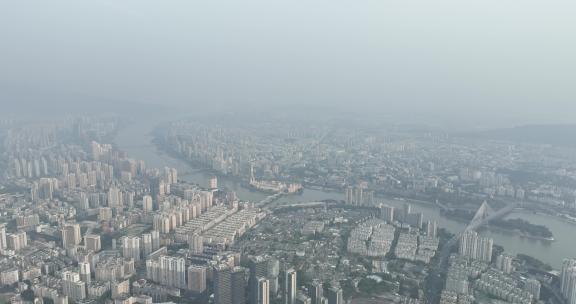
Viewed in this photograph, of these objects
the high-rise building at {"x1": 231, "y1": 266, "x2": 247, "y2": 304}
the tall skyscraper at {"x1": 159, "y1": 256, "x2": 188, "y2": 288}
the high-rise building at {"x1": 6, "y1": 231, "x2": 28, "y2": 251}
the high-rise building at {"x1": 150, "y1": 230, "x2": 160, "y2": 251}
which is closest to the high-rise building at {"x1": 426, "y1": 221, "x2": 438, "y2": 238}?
the high-rise building at {"x1": 231, "y1": 266, "x2": 247, "y2": 304}

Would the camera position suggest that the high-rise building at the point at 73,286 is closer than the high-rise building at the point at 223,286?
No

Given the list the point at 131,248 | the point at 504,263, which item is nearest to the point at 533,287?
the point at 504,263

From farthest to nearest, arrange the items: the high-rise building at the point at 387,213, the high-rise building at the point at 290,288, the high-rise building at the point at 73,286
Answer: the high-rise building at the point at 387,213 → the high-rise building at the point at 73,286 → the high-rise building at the point at 290,288

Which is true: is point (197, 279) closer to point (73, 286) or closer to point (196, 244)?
point (196, 244)

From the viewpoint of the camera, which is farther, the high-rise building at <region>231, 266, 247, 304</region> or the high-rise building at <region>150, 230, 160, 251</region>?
the high-rise building at <region>150, 230, 160, 251</region>

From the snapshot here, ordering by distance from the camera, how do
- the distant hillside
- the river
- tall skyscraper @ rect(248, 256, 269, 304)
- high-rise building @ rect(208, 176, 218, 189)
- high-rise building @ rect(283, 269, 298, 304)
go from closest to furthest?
tall skyscraper @ rect(248, 256, 269, 304), high-rise building @ rect(283, 269, 298, 304), the river, high-rise building @ rect(208, 176, 218, 189), the distant hillside

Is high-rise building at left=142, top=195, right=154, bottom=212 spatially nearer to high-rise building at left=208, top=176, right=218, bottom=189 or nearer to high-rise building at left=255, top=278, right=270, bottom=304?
high-rise building at left=208, top=176, right=218, bottom=189

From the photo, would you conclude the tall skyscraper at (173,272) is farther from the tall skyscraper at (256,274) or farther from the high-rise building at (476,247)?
the high-rise building at (476,247)

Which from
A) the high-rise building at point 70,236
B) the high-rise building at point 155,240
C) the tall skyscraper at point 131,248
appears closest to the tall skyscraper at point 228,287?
the tall skyscraper at point 131,248
